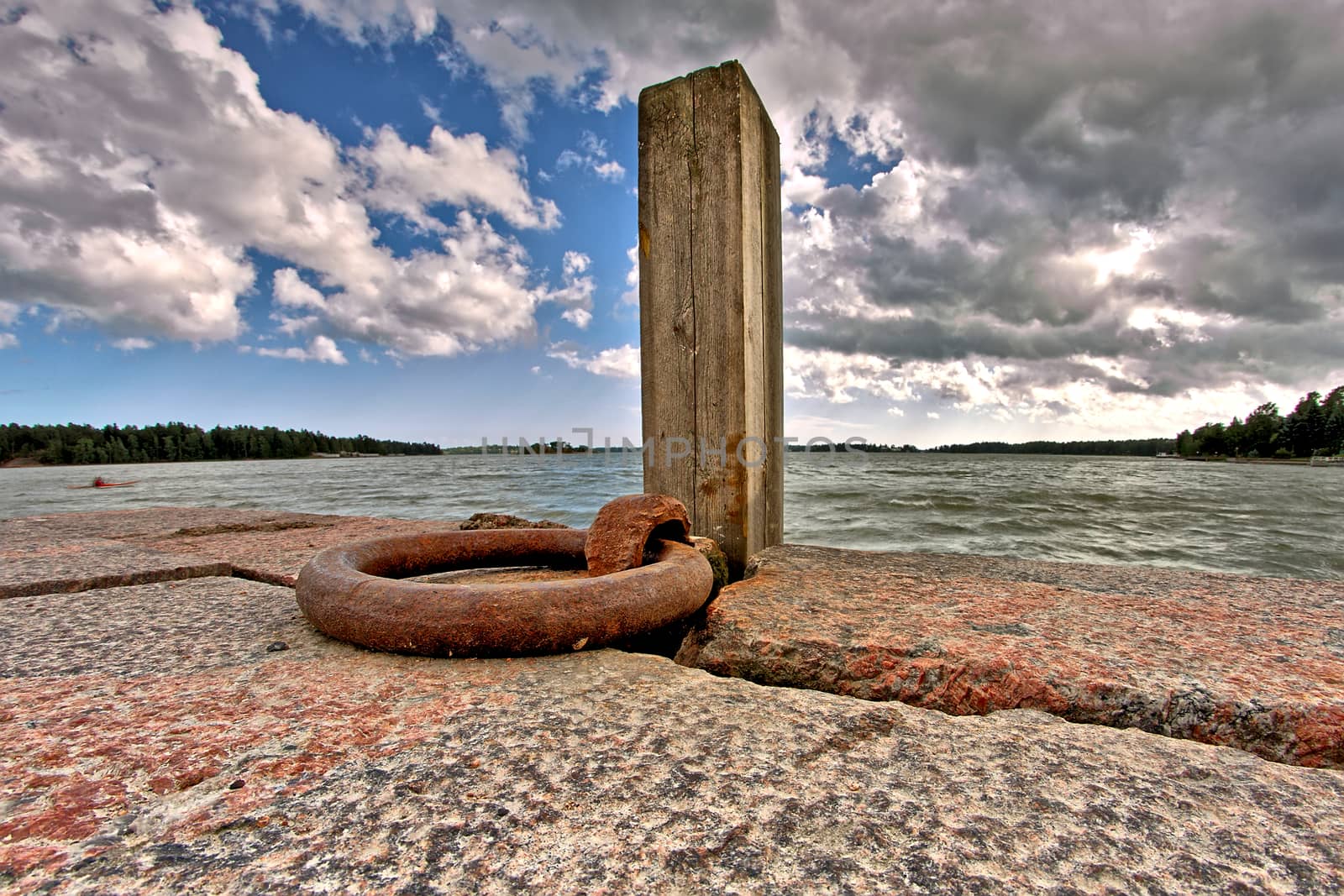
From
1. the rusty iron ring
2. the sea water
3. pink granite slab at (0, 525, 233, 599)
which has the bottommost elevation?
the sea water

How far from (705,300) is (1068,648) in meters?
1.72

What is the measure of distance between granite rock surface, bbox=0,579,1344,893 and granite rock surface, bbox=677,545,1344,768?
0.40 ft

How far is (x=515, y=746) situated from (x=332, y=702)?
0.46 meters

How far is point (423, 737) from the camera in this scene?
106cm

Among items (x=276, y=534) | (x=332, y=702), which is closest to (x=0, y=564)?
(x=276, y=534)

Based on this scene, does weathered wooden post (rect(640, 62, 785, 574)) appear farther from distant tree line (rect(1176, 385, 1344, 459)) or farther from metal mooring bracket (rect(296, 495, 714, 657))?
distant tree line (rect(1176, 385, 1344, 459))

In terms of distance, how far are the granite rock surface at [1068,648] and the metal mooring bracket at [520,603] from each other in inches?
8.5

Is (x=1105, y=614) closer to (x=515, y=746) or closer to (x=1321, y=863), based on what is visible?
(x=1321, y=863)

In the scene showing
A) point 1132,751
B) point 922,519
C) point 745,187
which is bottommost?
point 922,519

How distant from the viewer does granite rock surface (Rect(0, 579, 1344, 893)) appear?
735mm

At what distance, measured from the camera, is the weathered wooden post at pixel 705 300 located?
7.87 feet

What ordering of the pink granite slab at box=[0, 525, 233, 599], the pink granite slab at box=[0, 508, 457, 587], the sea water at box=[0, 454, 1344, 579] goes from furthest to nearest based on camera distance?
1. the sea water at box=[0, 454, 1344, 579]
2. the pink granite slab at box=[0, 508, 457, 587]
3. the pink granite slab at box=[0, 525, 233, 599]

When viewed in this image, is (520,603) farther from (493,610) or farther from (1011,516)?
(1011,516)

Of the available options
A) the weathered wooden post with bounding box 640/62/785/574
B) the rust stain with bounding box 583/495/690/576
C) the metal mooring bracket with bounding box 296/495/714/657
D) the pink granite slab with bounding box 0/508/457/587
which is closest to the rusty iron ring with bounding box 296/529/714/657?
the metal mooring bracket with bounding box 296/495/714/657
